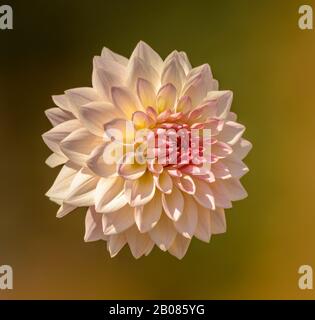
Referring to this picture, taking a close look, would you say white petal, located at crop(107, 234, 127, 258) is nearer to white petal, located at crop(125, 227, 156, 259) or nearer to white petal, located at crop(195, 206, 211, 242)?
white petal, located at crop(125, 227, 156, 259)

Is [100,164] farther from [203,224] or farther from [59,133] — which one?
[203,224]

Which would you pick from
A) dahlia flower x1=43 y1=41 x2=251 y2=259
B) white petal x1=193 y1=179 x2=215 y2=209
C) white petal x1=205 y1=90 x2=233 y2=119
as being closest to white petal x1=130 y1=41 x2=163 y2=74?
dahlia flower x1=43 y1=41 x2=251 y2=259

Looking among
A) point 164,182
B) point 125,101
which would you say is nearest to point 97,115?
point 125,101

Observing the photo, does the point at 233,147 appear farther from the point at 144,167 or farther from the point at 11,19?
the point at 11,19

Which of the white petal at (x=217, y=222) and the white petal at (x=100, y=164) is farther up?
the white petal at (x=100, y=164)

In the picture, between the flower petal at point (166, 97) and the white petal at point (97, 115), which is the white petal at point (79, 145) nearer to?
the white petal at point (97, 115)

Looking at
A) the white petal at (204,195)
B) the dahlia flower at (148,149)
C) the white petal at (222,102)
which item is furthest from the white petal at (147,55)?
the white petal at (204,195)
